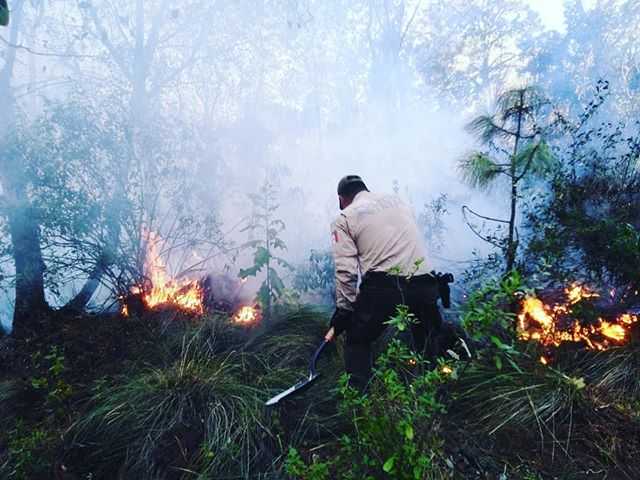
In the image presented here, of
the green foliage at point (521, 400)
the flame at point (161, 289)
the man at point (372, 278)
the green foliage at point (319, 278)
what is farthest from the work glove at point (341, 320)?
the green foliage at point (319, 278)

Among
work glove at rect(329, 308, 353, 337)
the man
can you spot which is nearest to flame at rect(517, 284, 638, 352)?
the man

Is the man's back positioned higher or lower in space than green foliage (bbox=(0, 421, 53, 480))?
higher

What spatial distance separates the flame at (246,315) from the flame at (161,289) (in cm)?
51

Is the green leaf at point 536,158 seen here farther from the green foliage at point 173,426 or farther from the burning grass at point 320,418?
the green foliage at point 173,426

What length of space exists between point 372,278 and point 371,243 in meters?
0.28

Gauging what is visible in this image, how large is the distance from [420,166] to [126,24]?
20.3ft

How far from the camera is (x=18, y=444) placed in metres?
2.59

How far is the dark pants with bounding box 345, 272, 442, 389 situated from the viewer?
2.86 m

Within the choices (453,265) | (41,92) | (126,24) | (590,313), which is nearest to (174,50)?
(126,24)

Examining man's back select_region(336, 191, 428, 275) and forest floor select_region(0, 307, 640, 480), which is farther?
man's back select_region(336, 191, 428, 275)

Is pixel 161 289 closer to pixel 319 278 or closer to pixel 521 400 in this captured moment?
pixel 319 278

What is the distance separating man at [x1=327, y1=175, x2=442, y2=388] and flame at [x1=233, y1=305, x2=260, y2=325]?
1957 millimetres

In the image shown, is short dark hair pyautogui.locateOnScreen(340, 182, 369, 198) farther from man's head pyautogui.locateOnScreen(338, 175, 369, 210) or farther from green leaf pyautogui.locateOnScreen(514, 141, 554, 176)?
green leaf pyautogui.locateOnScreen(514, 141, 554, 176)

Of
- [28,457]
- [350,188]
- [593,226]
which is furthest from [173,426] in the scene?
[593,226]
